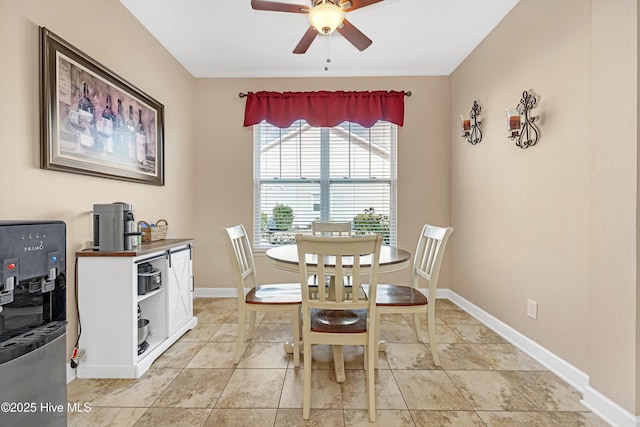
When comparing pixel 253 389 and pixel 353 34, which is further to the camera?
pixel 353 34

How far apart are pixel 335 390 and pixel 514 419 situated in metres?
0.95

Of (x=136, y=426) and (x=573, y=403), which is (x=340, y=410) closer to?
(x=136, y=426)

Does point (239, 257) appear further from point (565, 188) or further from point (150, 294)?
point (565, 188)

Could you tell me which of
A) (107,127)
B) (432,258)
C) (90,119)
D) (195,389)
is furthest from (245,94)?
(195,389)

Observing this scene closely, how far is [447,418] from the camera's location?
5.20 ft

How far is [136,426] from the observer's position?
1521 mm

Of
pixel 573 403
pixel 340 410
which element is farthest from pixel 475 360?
pixel 340 410

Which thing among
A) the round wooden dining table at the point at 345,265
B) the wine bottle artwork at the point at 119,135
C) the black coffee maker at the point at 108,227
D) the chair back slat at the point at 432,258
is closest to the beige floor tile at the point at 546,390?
the chair back slat at the point at 432,258

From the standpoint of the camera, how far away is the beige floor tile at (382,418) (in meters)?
1.54

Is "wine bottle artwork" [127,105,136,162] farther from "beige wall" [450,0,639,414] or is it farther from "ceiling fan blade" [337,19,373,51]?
"beige wall" [450,0,639,414]

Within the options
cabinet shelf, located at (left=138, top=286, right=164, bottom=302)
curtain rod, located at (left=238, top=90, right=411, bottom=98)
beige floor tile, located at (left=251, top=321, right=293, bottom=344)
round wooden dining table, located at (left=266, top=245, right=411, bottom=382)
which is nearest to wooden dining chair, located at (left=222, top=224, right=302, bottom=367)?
round wooden dining table, located at (left=266, top=245, right=411, bottom=382)

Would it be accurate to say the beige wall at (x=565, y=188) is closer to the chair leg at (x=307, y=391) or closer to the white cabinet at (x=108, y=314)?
the chair leg at (x=307, y=391)

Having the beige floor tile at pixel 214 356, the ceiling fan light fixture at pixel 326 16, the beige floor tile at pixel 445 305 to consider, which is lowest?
the beige floor tile at pixel 445 305

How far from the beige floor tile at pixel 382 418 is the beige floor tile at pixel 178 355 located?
4.06ft
